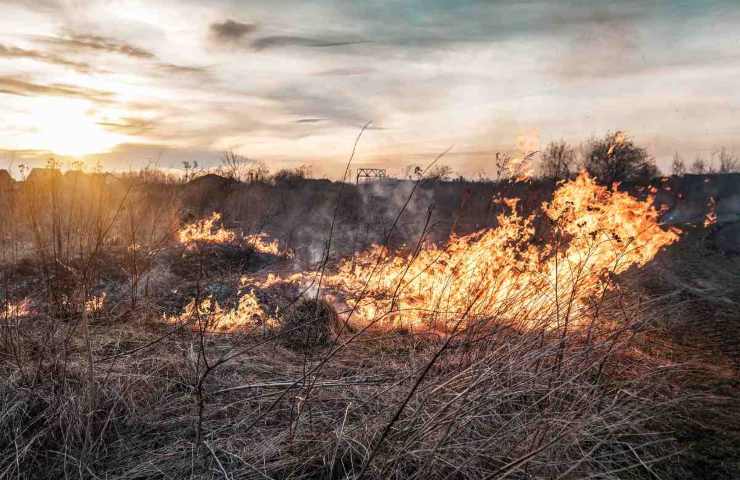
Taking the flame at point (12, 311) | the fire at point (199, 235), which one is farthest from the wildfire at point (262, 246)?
the flame at point (12, 311)

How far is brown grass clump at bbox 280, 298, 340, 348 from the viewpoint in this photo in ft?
17.3

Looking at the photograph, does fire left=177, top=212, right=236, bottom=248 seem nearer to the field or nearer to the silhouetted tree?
the field

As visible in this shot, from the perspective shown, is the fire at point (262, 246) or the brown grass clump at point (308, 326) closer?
the brown grass clump at point (308, 326)

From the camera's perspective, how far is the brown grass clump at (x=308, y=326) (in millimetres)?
5273

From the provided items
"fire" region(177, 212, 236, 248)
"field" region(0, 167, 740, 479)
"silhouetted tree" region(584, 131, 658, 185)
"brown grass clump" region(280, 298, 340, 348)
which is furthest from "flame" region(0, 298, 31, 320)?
"silhouetted tree" region(584, 131, 658, 185)

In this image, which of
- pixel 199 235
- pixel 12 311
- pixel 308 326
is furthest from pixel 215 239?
pixel 12 311

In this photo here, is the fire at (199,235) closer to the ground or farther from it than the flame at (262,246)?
farther from it

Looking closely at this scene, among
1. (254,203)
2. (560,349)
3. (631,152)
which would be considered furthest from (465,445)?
(631,152)

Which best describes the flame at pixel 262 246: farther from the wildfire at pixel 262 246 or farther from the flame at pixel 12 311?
the flame at pixel 12 311

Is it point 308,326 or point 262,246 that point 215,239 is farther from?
point 308,326

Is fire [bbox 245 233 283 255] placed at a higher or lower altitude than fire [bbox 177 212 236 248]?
lower

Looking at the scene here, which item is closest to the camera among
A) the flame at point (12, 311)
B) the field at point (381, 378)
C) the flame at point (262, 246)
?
the field at point (381, 378)

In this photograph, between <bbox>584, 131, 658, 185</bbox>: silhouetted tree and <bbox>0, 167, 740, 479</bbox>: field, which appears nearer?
<bbox>0, 167, 740, 479</bbox>: field

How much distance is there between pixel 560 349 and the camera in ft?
11.1
